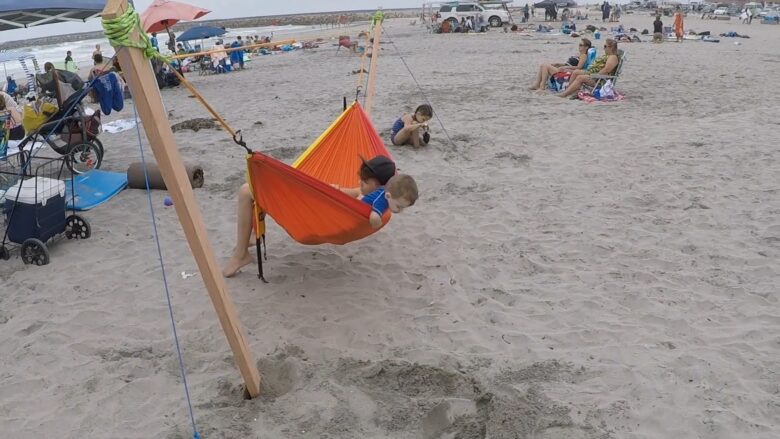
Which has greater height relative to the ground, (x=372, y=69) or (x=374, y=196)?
(x=372, y=69)

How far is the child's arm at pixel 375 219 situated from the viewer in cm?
262

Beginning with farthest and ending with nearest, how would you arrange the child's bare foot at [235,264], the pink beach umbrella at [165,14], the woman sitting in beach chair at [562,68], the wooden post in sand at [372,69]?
the pink beach umbrella at [165,14]
the woman sitting in beach chair at [562,68]
the wooden post in sand at [372,69]
the child's bare foot at [235,264]

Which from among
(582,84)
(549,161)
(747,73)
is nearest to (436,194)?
(549,161)

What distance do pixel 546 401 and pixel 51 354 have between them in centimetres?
216

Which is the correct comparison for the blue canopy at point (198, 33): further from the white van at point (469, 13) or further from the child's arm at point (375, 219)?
the child's arm at point (375, 219)

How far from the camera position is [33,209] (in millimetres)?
3283

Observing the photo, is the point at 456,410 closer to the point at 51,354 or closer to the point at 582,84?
the point at 51,354

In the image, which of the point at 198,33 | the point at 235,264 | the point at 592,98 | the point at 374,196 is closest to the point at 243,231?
the point at 235,264

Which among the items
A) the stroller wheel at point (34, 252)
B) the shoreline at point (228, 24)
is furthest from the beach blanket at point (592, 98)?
the shoreline at point (228, 24)

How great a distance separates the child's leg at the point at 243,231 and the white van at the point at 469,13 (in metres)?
23.4

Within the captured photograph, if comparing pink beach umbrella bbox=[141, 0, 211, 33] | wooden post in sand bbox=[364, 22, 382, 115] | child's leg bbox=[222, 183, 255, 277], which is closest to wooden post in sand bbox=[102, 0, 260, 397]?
child's leg bbox=[222, 183, 255, 277]

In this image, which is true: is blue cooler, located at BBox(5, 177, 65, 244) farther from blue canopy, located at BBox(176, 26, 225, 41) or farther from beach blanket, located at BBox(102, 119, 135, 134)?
blue canopy, located at BBox(176, 26, 225, 41)

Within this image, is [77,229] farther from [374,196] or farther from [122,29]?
[122,29]

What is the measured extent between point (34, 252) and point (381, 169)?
2204 millimetres
